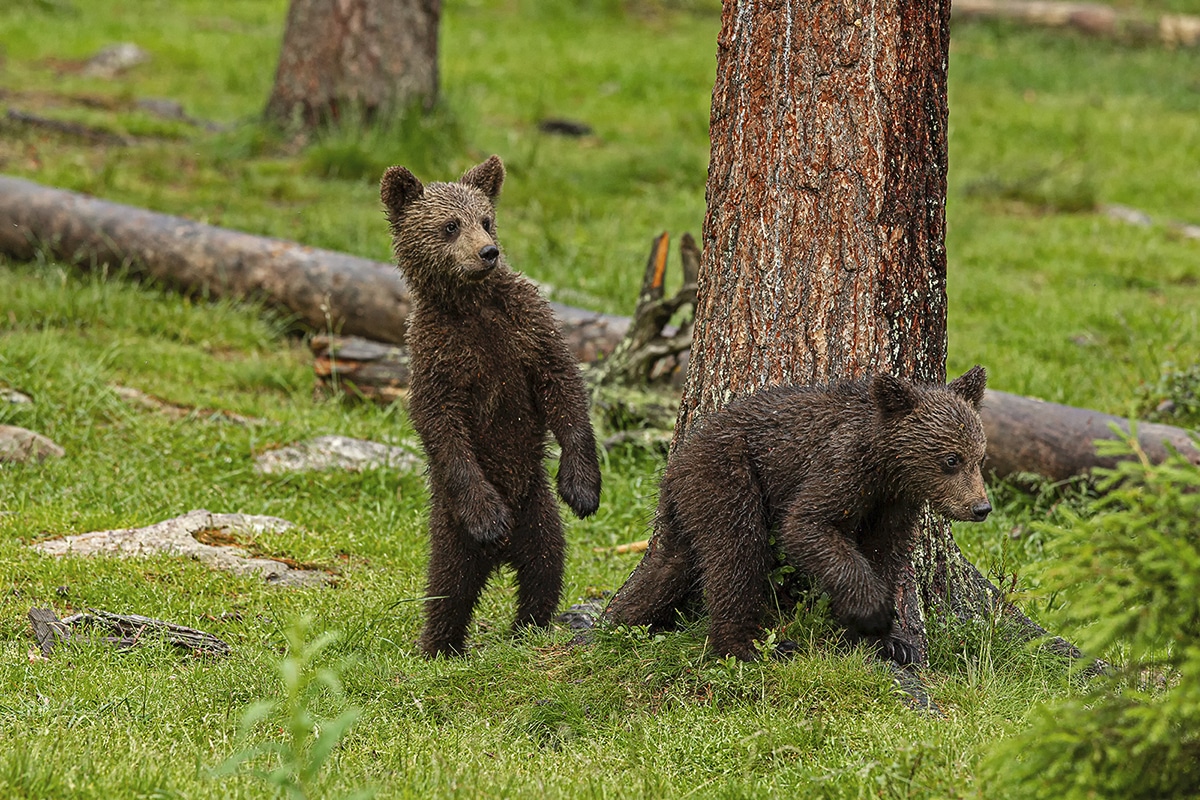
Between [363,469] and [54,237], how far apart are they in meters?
3.86

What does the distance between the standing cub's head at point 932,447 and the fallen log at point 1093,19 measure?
66.6 feet

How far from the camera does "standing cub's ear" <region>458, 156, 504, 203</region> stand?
5.96 m

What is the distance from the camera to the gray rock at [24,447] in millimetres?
7578

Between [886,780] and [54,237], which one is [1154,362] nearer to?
[886,780]

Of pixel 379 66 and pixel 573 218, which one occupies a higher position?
pixel 379 66

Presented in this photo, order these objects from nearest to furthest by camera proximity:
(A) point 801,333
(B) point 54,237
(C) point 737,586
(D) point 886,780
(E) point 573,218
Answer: (D) point 886,780 → (C) point 737,586 → (A) point 801,333 → (B) point 54,237 → (E) point 573,218

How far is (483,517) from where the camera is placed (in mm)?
5473

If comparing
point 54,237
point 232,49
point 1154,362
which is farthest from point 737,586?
point 232,49

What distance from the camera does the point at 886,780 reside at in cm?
397

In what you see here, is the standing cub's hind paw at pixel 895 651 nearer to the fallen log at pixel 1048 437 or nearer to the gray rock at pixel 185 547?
the gray rock at pixel 185 547

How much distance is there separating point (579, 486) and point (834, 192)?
1.56m

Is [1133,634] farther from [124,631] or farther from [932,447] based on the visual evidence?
[124,631]

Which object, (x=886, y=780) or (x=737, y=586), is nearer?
(x=886, y=780)

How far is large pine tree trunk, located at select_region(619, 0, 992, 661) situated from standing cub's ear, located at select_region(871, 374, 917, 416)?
46 centimetres
